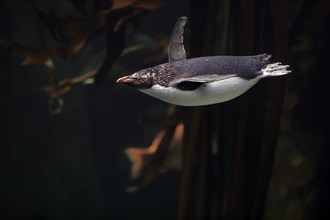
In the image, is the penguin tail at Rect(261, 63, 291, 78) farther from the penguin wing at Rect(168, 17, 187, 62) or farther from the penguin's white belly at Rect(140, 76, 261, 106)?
the penguin wing at Rect(168, 17, 187, 62)

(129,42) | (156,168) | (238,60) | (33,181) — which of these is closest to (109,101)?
(129,42)

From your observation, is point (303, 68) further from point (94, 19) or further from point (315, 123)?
point (94, 19)

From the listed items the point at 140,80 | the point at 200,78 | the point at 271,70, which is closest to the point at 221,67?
the point at 200,78

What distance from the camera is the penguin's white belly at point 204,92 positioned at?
1470 millimetres

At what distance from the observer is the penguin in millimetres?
1463

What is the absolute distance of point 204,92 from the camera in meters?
1.47

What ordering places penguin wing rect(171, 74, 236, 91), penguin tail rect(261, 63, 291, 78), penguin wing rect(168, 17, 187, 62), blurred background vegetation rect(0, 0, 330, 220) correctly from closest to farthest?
penguin wing rect(171, 74, 236, 91) → penguin tail rect(261, 63, 291, 78) → penguin wing rect(168, 17, 187, 62) → blurred background vegetation rect(0, 0, 330, 220)

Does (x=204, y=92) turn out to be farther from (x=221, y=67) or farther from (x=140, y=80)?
(x=140, y=80)

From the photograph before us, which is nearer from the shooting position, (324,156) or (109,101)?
(324,156)

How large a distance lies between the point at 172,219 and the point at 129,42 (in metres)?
3.27

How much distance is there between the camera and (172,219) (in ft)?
21.9

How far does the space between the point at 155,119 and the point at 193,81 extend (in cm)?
213

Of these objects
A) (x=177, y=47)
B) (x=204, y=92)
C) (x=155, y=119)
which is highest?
(x=177, y=47)

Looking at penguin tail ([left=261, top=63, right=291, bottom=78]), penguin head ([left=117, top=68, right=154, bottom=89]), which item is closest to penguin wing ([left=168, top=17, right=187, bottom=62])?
penguin head ([left=117, top=68, right=154, bottom=89])
